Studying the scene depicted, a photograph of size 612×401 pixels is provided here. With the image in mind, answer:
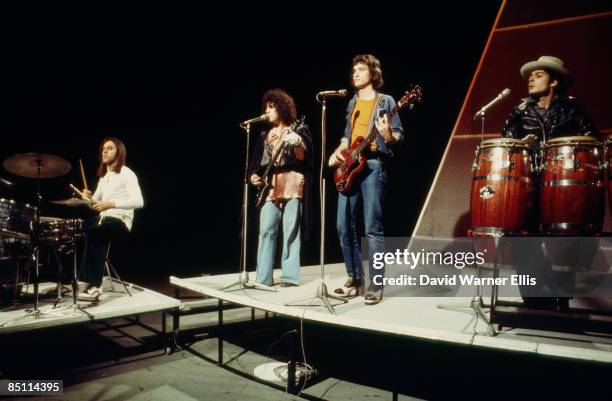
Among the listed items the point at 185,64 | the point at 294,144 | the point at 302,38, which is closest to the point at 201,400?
the point at 294,144

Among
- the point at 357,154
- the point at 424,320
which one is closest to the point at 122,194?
the point at 357,154

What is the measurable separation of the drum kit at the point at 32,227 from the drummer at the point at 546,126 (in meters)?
3.53

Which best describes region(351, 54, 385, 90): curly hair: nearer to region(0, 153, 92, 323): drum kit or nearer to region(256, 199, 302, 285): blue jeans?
region(256, 199, 302, 285): blue jeans

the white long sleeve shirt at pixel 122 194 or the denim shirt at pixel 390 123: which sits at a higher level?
the denim shirt at pixel 390 123

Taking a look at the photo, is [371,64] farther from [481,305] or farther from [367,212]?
[481,305]

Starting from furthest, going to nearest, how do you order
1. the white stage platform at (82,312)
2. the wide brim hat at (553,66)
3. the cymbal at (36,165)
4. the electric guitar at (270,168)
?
the electric guitar at (270,168) → the cymbal at (36,165) → the white stage platform at (82,312) → the wide brim hat at (553,66)

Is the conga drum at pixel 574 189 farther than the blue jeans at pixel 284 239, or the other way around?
the blue jeans at pixel 284 239

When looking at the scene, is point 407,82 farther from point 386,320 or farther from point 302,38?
point 386,320

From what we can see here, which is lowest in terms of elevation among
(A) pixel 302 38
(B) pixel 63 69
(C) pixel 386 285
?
(C) pixel 386 285

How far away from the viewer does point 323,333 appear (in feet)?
16.6

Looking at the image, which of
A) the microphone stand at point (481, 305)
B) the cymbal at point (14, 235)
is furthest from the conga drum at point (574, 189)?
the cymbal at point (14, 235)

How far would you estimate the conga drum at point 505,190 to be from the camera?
2.60 metres

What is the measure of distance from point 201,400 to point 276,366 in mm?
947

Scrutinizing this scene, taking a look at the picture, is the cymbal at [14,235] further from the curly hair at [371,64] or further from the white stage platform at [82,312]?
the curly hair at [371,64]
